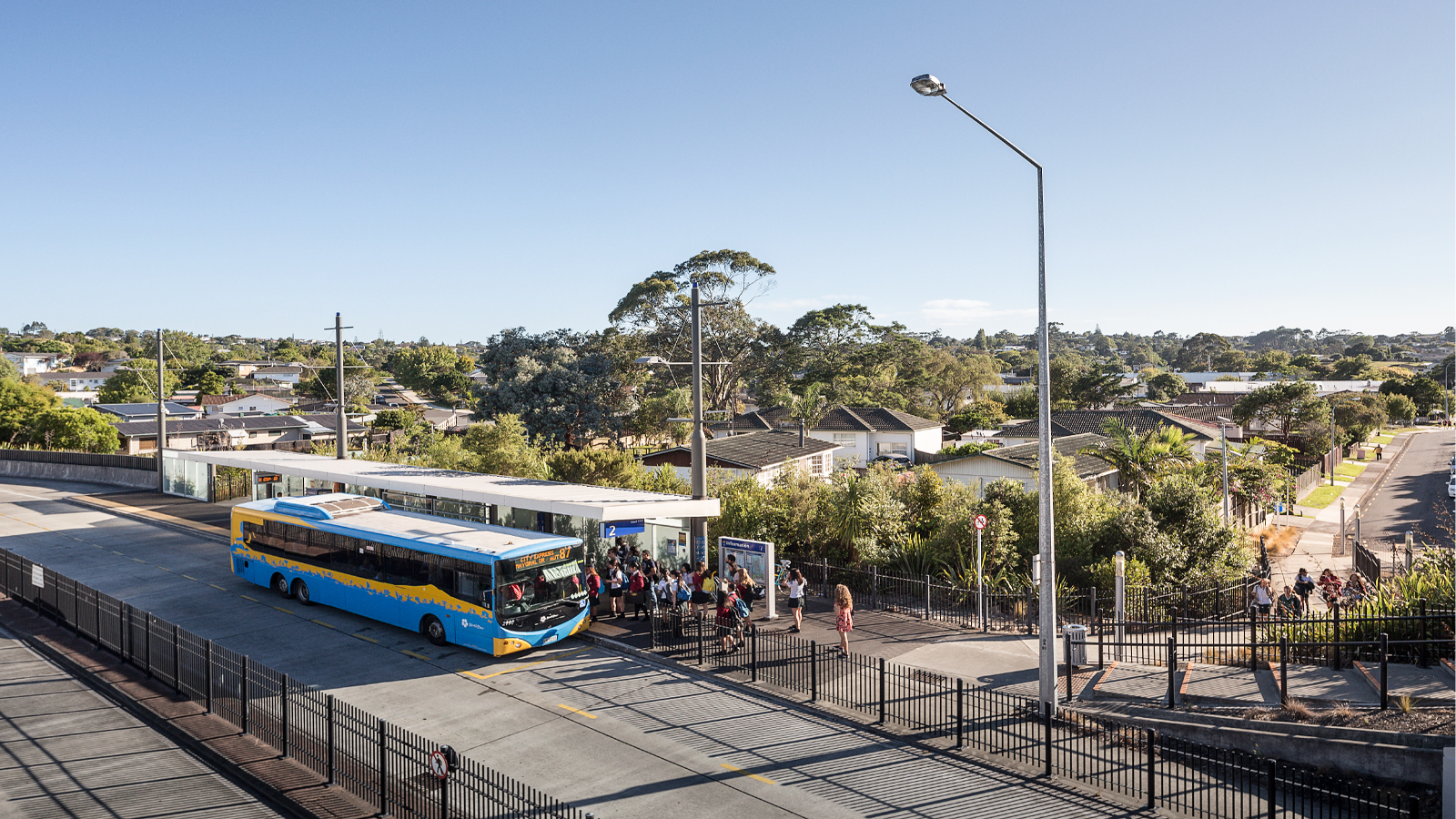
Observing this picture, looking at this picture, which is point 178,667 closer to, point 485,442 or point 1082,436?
point 485,442

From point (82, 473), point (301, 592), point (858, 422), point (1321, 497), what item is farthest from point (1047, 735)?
point (82, 473)

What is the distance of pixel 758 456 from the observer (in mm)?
42469

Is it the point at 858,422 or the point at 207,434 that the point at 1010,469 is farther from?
the point at 207,434

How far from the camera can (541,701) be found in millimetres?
15406

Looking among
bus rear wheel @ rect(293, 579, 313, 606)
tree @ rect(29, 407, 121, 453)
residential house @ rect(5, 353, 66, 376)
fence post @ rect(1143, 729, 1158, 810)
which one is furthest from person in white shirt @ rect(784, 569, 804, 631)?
residential house @ rect(5, 353, 66, 376)

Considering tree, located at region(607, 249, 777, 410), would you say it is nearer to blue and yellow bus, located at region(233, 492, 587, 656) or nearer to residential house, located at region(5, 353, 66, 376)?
blue and yellow bus, located at region(233, 492, 587, 656)

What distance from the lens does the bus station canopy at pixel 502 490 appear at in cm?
2050

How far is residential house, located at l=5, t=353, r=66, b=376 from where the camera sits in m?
156

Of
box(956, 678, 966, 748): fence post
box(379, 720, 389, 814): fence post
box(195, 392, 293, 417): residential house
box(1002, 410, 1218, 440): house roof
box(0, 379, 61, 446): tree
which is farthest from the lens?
box(195, 392, 293, 417): residential house

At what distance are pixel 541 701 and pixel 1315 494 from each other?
56836mm

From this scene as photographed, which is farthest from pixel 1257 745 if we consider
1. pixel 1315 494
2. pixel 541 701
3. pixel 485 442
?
pixel 1315 494

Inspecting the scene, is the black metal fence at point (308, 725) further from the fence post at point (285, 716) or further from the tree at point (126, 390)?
the tree at point (126, 390)

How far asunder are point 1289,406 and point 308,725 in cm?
7804

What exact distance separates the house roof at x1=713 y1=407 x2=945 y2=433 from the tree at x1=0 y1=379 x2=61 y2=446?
50.1 metres
